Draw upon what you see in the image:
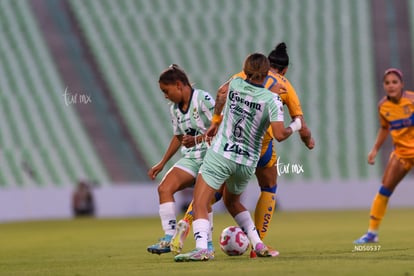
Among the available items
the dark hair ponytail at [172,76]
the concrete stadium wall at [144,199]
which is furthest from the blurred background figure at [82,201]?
the dark hair ponytail at [172,76]

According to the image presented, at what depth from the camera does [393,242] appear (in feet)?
35.2

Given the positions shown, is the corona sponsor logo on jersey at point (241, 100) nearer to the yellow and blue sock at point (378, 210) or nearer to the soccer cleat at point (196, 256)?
the soccer cleat at point (196, 256)

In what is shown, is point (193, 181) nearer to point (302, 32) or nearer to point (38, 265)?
point (38, 265)

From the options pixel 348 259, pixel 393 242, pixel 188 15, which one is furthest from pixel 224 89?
pixel 188 15

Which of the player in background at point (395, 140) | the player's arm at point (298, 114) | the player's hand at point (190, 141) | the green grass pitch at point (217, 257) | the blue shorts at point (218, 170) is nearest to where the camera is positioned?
the green grass pitch at point (217, 257)

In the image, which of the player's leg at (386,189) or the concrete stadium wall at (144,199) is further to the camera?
the concrete stadium wall at (144,199)

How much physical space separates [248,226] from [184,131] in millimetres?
1044

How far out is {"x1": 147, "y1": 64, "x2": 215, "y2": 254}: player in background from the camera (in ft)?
28.4

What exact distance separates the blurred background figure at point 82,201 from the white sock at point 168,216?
15438 millimetres

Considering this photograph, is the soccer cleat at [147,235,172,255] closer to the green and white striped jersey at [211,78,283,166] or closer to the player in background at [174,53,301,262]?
the player in background at [174,53,301,262]

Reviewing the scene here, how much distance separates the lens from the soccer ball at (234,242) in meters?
8.70

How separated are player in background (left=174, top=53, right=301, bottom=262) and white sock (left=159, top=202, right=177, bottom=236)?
2.08ft

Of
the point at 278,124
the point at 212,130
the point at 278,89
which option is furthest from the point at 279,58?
the point at 278,124

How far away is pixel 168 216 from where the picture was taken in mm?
8703
